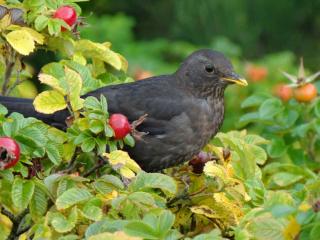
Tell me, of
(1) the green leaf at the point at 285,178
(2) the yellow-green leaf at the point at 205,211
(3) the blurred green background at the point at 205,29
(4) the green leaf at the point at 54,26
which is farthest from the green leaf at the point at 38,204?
(3) the blurred green background at the point at 205,29

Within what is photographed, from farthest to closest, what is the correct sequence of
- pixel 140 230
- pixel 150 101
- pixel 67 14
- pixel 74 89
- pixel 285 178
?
pixel 150 101
pixel 285 178
pixel 67 14
pixel 74 89
pixel 140 230

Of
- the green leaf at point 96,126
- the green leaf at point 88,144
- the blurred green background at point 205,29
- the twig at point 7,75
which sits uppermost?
the green leaf at point 96,126

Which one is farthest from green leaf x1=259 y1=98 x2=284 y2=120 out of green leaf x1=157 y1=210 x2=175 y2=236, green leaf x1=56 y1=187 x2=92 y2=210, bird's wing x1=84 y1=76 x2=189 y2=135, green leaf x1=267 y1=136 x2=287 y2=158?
green leaf x1=157 y1=210 x2=175 y2=236

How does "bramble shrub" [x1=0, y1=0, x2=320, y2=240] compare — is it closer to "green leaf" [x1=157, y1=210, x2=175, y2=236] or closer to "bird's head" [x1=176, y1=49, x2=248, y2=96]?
"green leaf" [x1=157, y1=210, x2=175, y2=236]

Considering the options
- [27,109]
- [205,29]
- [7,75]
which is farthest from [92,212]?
[205,29]

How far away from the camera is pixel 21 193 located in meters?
2.32

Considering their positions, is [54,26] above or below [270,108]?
above

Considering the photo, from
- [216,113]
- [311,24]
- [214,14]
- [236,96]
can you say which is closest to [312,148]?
[216,113]

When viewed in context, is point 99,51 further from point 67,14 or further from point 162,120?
point 162,120

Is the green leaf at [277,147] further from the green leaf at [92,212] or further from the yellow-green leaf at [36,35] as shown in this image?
the green leaf at [92,212]

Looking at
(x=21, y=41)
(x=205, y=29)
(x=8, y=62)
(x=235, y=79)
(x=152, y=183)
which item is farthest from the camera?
(x=205, y=29)

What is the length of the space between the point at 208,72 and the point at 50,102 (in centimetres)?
124

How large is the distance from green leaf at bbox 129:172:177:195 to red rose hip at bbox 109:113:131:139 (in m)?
0.20

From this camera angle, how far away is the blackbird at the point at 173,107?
3.22 metres
